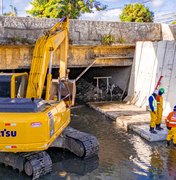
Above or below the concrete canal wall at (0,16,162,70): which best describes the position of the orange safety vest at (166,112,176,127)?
below

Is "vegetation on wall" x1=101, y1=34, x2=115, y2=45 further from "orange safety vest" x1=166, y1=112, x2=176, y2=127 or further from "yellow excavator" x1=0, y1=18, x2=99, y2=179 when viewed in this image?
"orange safety vest" x1=166, y1=112, x2=176, y2=127

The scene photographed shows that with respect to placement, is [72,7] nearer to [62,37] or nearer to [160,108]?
[62,37]

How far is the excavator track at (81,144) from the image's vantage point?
8062 millimetres

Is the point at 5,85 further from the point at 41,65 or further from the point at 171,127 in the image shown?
the point at 171,127


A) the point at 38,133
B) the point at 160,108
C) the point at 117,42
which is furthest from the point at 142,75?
the point at 38,133

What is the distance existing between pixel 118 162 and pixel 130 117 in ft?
14.8

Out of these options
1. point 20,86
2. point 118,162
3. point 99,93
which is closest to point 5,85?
point 20,86

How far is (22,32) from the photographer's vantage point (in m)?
15.2

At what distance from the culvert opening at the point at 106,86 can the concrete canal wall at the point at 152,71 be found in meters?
1.13

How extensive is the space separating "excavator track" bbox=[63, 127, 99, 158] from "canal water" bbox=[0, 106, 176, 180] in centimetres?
18

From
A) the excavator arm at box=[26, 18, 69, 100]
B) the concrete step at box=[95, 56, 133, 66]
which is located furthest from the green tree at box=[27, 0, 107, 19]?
the excavator arm at box=[26, 18, 69, 100]

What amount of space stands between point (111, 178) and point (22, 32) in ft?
33.1

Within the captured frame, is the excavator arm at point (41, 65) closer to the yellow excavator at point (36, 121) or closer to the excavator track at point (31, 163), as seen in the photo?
the yellow excavator at point (36, 121)

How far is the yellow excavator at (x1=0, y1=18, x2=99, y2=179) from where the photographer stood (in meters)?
6.34
